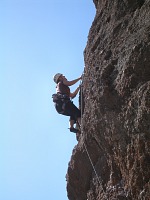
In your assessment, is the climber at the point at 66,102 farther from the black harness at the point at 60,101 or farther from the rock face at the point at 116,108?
the rock face at the point at 116,108

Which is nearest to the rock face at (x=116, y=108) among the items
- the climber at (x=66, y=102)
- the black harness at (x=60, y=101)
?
the climber at (x=66, y=102)

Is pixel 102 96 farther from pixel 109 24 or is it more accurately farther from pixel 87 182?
pixel 87 182

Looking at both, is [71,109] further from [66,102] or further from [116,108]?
[116,108]

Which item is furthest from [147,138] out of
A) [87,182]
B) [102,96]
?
[87,182]

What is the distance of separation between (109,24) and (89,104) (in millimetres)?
1950

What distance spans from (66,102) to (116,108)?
3.10 meters

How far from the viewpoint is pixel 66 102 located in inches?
376

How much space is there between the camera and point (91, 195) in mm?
8047

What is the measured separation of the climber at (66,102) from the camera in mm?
9547

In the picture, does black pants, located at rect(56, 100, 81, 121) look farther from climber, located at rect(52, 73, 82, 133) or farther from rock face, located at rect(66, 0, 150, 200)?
rock face, located at rect(66, 0, 150, 200)

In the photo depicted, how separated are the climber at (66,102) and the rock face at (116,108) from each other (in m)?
1.04

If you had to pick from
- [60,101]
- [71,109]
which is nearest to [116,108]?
[71,109]

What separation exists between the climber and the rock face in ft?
3.40

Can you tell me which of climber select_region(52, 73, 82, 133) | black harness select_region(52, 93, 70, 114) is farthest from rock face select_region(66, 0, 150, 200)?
black harness select_region(52, 93, 70, 114)
